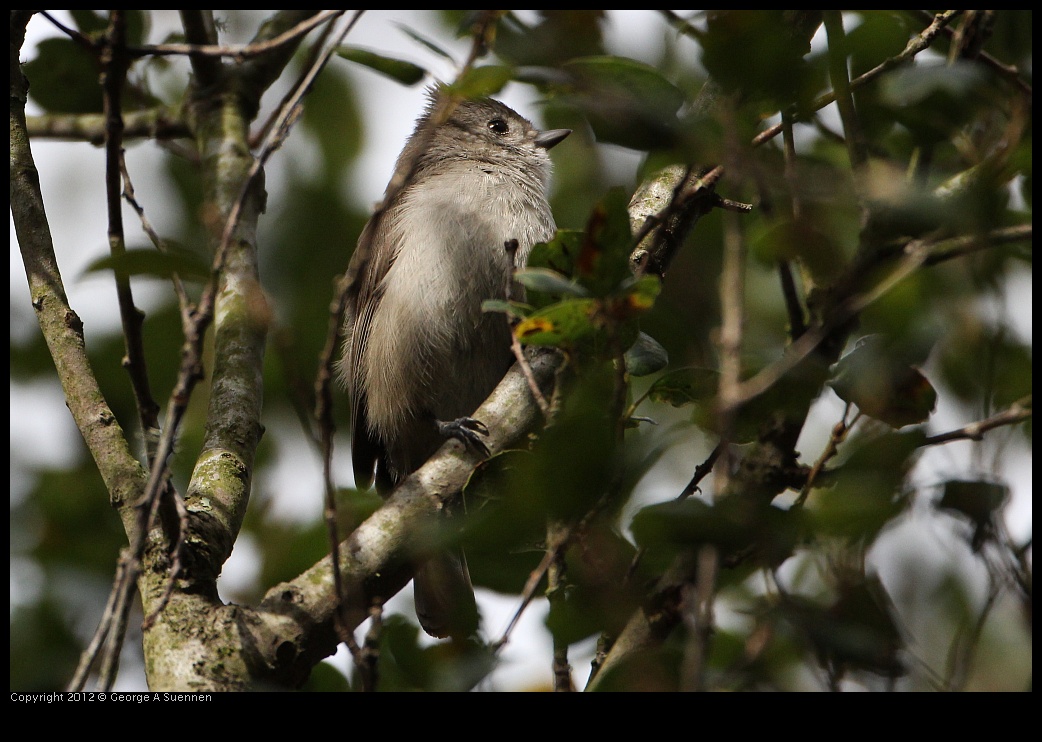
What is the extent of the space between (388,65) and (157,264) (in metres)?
1.06

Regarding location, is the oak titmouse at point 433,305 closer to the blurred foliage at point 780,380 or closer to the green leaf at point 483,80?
the blurred foliage at point 780,380

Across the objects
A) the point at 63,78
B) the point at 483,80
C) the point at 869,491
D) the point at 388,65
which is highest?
the point at 63,78

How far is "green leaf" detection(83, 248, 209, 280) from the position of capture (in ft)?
6.37

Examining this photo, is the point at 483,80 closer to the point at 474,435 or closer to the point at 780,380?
the point at 780,380

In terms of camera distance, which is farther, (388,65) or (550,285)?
(388,65)

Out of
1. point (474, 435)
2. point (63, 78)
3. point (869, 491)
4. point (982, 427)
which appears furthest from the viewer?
point (63, 78)

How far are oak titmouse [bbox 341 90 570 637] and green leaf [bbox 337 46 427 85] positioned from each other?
1834 mm

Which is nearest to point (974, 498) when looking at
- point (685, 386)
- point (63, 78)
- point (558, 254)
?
point (685, 386)

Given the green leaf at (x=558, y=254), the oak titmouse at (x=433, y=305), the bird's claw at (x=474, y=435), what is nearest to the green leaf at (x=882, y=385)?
the green leaf at (x=558, y=254)

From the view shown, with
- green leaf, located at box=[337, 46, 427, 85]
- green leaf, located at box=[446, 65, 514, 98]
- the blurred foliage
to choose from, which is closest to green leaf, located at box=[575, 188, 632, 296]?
the blurred foliage

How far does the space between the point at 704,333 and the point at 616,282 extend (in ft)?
4.92

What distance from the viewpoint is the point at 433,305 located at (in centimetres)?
490

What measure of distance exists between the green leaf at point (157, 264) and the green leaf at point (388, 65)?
3.18 feet

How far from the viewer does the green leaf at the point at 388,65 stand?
269 cm
